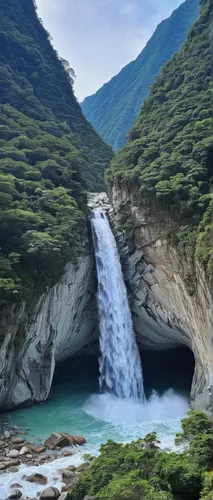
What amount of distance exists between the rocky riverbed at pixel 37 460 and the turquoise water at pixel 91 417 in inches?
2.9

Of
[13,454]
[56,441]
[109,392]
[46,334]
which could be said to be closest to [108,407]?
[109,392]

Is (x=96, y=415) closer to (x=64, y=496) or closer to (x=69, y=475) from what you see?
(x=69, y=475)

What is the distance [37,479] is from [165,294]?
10.0m

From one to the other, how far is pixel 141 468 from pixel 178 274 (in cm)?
944

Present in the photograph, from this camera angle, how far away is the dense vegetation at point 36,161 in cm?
1473

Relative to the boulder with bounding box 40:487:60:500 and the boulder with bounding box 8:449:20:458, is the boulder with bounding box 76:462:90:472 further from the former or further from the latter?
the boulder with bounding box 8:449:20:458

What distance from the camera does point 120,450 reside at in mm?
8266

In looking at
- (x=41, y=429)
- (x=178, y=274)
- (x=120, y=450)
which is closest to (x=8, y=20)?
(x=178, y=274)

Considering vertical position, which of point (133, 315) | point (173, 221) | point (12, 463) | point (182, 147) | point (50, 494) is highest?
point (182, 147)

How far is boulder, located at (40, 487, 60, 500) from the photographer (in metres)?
7.93

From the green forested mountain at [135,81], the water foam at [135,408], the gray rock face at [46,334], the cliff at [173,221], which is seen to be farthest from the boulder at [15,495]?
the green forested mountain at [135,81]

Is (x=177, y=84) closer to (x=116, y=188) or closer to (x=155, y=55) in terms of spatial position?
(x=116, y=188)

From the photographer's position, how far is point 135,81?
204ft

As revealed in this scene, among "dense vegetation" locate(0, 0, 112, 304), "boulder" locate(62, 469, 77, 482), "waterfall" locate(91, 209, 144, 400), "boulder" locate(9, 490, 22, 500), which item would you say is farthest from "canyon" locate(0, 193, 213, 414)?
"boulder" locate(9, 490, 22, 500)
